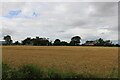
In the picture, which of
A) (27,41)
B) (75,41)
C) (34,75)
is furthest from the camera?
(27,41)

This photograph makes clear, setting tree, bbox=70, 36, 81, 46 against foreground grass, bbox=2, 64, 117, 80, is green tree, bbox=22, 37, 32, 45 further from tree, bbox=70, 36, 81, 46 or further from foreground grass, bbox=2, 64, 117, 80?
foreground grass, bbox=2, 64, 117, 80

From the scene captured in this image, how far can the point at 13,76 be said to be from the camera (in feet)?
13.7

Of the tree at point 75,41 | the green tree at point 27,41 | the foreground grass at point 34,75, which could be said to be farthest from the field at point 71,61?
the green tree at point 27,41

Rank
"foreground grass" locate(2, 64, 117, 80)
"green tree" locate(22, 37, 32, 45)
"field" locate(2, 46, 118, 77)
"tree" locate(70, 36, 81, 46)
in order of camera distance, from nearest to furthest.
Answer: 1. "foreground grass" locate(2, 64, 117, 80)
2. "field" locate(2, 46, 118, 77)
3. "tree" locate(70, 36, 81, 46)
4. "green tree" locate(22, 37, 32, 45)

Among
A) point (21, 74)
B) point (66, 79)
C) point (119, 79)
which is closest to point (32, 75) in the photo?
point (21, 74)

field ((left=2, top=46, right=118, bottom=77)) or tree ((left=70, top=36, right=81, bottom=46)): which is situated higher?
tree ((left=70, top=36, right=81, bottom=46))

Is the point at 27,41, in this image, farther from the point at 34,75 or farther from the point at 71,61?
the point at 34,75

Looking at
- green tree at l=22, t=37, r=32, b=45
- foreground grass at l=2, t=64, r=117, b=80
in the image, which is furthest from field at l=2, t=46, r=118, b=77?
Answer: green tree at l=22, t=37, r=32, b=45

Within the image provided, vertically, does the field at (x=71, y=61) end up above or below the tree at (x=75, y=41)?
below

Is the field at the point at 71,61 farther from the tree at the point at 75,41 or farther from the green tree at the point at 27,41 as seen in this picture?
the green tree at the point at 27,41

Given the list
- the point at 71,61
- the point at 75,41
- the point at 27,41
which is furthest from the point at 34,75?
the point at 27,41

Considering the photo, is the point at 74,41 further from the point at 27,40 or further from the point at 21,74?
the point at 21,74

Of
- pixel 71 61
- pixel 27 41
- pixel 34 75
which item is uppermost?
pixel 27 41

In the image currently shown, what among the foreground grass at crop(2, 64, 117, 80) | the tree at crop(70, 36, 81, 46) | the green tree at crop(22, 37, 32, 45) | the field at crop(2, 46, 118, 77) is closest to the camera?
the foreground grass at crop(2, 64, 117, 80)
